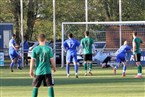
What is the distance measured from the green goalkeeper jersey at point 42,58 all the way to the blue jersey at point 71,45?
11.5m

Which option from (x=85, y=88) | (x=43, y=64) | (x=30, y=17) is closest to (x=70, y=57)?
(x=85, y=88)

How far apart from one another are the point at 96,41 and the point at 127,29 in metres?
2.39

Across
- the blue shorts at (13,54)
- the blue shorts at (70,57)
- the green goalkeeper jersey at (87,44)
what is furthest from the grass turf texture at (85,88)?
the blue shorts at (13,54)

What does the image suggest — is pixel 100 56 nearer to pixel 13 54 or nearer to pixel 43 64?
pixel 13 54

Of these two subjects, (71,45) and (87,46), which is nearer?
(71,45)

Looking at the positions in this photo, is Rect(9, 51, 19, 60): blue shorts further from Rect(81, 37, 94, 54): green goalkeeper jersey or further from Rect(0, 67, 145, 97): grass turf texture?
Rect(0, 67, 145, 97): grass turf texture

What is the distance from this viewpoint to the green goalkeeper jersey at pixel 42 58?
52.4 feet

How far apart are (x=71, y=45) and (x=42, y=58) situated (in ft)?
38.5

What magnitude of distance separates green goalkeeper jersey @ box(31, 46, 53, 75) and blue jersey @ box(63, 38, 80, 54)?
11528 millimetres

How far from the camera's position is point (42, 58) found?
16.0m

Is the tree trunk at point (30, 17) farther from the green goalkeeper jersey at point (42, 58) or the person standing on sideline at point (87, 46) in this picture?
the green goalkeeper jersey at point (42, 58)

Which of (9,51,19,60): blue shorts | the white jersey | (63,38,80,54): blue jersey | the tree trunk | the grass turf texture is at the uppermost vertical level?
the tree trunk

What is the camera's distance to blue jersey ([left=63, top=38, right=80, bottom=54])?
→ 1085 inches

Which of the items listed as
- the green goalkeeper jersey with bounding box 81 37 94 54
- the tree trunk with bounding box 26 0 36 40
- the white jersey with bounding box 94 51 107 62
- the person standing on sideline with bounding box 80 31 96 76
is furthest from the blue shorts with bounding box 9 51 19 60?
the tree trunk with bounding box 26 0 36 40
